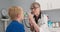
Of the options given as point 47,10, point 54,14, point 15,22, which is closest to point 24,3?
point 47,10

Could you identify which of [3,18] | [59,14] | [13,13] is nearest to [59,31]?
[59,14]

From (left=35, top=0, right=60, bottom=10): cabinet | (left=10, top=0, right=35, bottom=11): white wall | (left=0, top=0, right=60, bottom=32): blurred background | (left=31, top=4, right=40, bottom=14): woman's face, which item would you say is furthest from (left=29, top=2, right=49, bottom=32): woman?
(left=10, top=0, right=35, bottom=11): white wall

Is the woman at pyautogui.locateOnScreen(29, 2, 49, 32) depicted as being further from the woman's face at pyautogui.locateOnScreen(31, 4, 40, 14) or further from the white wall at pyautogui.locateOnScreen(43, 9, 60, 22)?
the white wall at pyautogui.locateOnScreen(43, 9, 60, 22)

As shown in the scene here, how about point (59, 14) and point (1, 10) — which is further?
point (1, 10)

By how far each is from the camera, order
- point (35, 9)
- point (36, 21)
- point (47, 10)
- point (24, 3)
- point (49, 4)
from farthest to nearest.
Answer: point (24, 3) < point (47, 10) < point (49, 4) < point (36, 21) < point (35, 9)

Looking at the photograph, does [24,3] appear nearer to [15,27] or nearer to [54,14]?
[54,14]

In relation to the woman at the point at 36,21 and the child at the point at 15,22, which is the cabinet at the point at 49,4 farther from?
the child at the point at 15,22

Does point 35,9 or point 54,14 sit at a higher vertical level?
point 35,9

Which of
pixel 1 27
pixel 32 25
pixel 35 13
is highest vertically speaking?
pixel 35 13

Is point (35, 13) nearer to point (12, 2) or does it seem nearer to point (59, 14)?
point (59, 14)

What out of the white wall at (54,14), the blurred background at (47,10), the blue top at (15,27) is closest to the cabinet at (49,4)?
the blurred background at (47,10)

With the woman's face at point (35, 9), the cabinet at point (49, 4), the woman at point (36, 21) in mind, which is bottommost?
the woman at point (36, 21)

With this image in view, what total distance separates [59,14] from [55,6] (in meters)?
0.33

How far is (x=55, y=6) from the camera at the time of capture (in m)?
3.10
